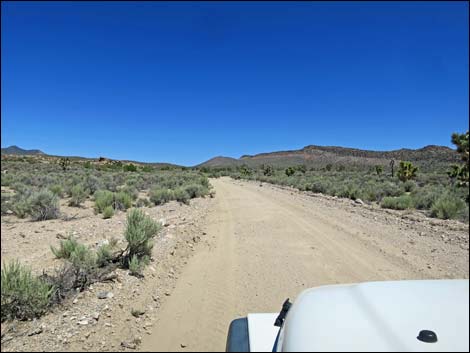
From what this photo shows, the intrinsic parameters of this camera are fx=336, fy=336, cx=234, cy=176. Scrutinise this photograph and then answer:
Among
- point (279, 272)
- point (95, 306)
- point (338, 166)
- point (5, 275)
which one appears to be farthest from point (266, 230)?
point (338, 166)

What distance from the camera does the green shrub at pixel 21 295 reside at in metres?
3.08

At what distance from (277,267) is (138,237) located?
2.38 meters

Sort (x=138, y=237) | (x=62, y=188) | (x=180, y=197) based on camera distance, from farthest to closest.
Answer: (x=180, y=197) < (x=62, y=188) < (x=138, y=237)

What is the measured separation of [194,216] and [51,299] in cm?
740

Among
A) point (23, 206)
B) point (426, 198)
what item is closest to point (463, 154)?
point (426, 198)

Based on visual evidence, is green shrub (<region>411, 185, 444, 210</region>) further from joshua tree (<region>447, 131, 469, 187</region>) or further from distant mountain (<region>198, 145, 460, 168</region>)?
joshua tree (<region>447, 131, 469, 187</region>)

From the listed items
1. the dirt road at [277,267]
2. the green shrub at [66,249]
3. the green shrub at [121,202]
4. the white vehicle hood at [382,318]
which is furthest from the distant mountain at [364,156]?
the green shrub at [66,249]

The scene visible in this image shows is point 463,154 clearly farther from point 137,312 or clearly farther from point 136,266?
A: point 136,266

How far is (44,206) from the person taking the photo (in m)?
7.16

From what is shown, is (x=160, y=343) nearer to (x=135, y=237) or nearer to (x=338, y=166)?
(x=135, y=237)

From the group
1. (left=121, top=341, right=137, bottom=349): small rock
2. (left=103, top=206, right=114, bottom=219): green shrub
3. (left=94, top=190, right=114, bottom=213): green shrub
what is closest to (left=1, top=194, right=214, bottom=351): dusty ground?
(left=121, top=341, right=137, bottom=349): small rock

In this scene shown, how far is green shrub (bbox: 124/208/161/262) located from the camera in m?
5.66

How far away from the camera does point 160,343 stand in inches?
79.7

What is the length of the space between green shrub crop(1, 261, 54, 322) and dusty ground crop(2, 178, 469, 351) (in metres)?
0.13
